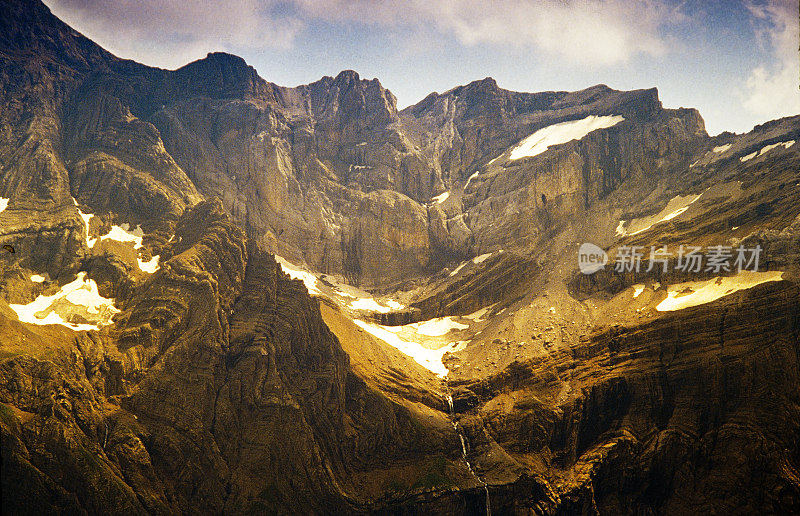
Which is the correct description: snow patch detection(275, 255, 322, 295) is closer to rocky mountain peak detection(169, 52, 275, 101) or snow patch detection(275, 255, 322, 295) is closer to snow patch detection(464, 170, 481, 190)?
snow patch detection(464, 170, 481, 190)

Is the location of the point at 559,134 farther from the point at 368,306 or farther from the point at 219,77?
the point at 219,77

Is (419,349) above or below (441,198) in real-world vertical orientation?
below

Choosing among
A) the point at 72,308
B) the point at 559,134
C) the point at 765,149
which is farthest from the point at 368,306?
the point at 765,149

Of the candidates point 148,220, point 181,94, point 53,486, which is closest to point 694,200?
point 148,220

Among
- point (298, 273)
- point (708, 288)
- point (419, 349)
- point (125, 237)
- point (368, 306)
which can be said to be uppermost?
point (125, 237)

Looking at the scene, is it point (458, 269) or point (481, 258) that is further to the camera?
point (458, 269)

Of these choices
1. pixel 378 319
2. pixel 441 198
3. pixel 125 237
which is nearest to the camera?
pixel 125 237

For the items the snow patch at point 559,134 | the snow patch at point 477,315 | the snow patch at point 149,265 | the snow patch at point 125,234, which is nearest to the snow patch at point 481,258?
the snow patch at point 477,315

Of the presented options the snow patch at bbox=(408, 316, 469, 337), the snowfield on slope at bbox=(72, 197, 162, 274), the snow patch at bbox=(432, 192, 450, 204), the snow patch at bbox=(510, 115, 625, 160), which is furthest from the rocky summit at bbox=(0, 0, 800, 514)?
the snow patch at bbox=(432, 192, 450, 204)
